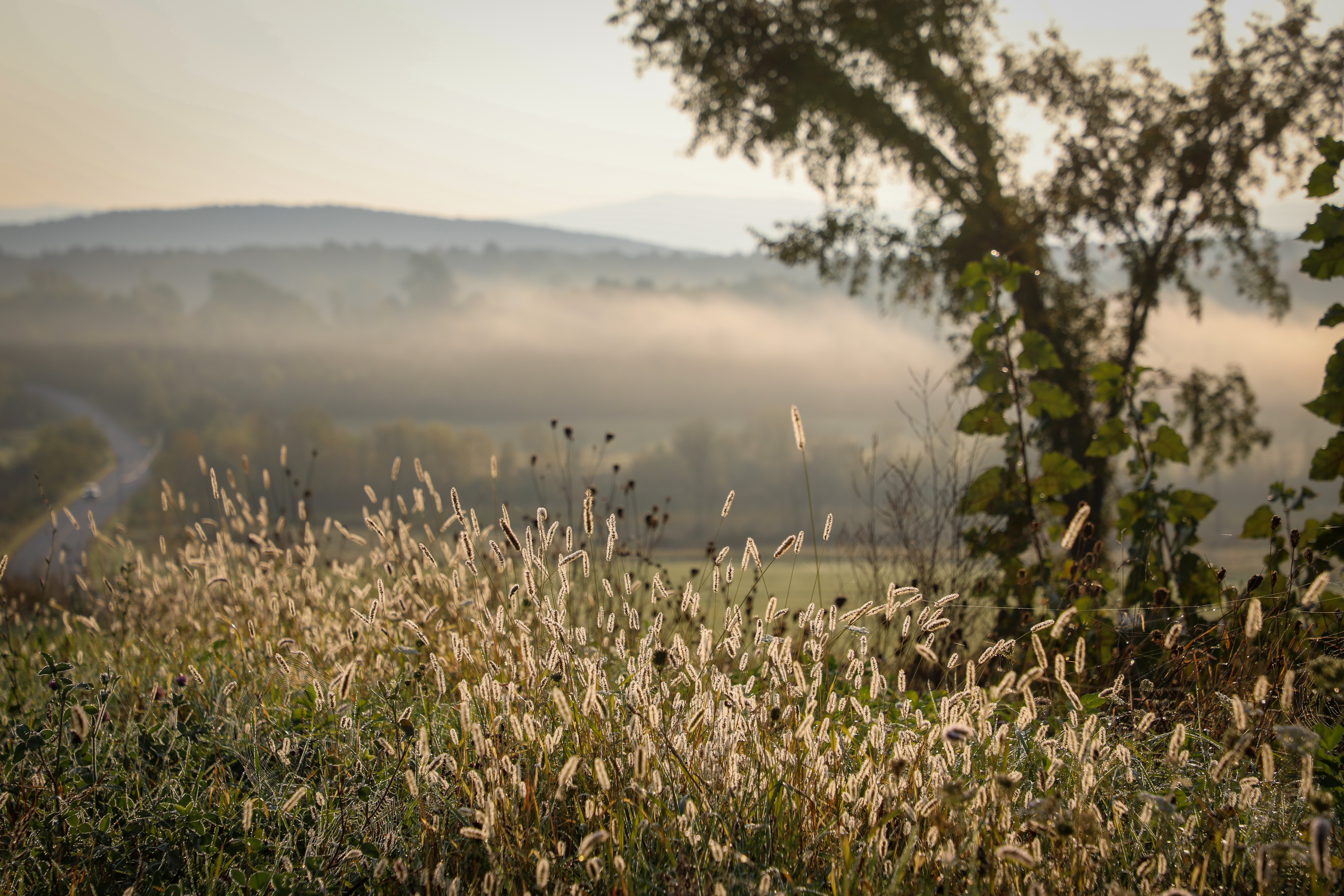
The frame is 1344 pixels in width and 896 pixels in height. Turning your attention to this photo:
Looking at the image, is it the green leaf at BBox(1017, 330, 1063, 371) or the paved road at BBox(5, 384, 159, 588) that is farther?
the paved road at BBox(5, 384, 159, 588)

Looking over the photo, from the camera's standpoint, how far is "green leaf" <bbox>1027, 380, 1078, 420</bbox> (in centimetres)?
495

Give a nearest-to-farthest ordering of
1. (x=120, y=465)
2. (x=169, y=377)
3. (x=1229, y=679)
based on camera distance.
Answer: (x=1229, y=679), (x=120, y=465), (x=169, y=377)

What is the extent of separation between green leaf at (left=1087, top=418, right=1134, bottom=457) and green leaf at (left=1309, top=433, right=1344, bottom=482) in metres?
1.01

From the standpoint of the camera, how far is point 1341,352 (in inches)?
147

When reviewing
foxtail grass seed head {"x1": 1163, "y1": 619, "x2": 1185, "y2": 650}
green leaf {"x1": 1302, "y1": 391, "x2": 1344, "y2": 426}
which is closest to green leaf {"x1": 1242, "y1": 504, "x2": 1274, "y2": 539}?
green leaf {"x1": 1302, "y1": 391, "x2": 1344, "y2": 426}

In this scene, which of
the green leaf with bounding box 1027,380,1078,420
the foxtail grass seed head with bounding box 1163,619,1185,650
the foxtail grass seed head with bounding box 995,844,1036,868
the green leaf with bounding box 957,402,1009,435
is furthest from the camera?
the green leaf with bounding box 1027,380,1078,420

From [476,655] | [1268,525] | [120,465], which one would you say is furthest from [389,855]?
[120,465]

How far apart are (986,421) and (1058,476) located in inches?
21.1

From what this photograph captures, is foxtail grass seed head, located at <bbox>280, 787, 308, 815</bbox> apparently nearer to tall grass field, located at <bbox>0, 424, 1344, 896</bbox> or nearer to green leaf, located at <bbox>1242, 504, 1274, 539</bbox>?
tall grass field, located at <bbox>0, 424, 1344, 896</bbox>

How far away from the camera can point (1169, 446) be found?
4.85 m

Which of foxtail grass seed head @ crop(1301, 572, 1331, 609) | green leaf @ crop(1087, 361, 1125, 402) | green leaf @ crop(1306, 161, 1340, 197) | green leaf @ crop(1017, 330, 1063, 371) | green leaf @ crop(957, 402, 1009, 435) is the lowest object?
foxtail grass seed head @ crop(1301, 572, 1331, 609)

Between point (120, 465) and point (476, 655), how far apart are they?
294ft

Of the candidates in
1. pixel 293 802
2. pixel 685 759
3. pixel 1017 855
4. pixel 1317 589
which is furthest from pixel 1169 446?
pixel 293 802

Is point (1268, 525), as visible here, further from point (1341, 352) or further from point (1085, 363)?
point (1085, 363)
